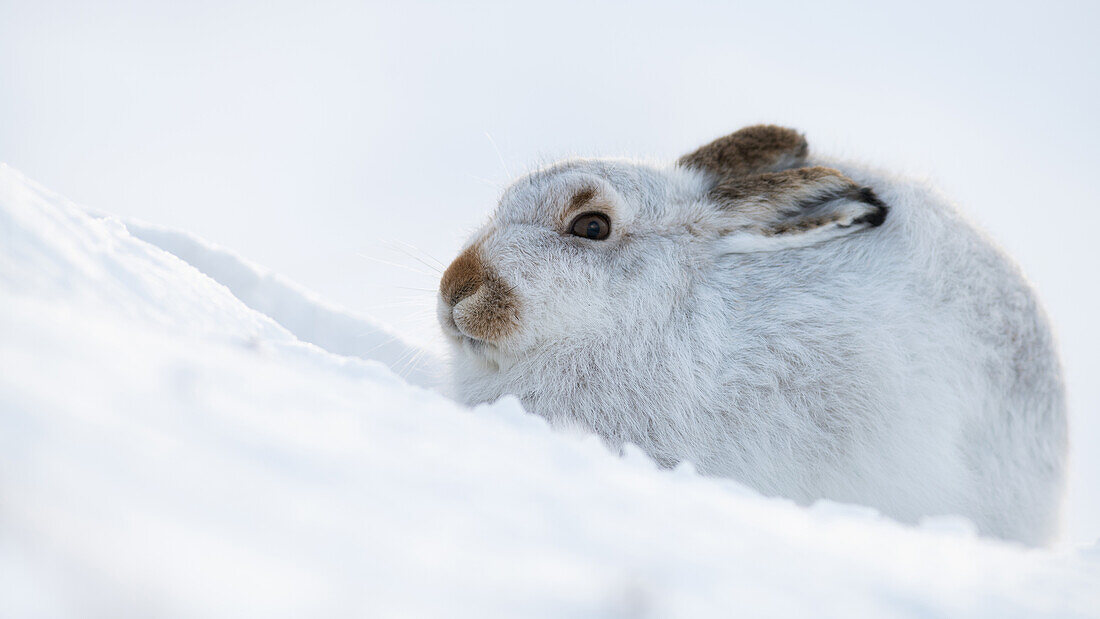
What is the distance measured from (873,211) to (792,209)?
31 centimetres

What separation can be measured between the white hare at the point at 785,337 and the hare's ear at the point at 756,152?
0.20m

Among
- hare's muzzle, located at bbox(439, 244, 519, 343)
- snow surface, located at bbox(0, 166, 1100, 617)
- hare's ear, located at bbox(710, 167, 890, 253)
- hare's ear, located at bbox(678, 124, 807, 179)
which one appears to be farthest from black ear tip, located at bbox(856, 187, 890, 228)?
snow surface, located at bbox(0, 166, 1100, 617)

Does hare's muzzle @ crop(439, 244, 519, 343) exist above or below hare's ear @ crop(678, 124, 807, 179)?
below

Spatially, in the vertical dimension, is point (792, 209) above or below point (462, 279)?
above

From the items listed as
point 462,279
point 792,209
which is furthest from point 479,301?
point 792,209

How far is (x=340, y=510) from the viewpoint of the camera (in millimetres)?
741

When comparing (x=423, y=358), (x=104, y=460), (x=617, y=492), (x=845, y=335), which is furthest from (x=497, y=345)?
(x=104, y=460)

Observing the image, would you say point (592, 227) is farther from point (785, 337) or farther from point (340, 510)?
point (340, 510)

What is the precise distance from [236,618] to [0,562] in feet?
0.55

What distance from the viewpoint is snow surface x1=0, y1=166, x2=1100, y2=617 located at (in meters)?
0.60

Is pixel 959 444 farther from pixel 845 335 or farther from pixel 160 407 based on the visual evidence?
pixel 160 407

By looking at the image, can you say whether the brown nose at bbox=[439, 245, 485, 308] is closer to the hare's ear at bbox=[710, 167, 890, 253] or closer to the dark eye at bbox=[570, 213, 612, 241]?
the dark eye at bbox=[570, 213, 612, 241]

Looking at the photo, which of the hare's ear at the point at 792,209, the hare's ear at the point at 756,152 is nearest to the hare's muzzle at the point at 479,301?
the hare's ear at the point at 792,209

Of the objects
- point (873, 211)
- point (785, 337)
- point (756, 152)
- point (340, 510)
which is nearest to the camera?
point (340, 510)
